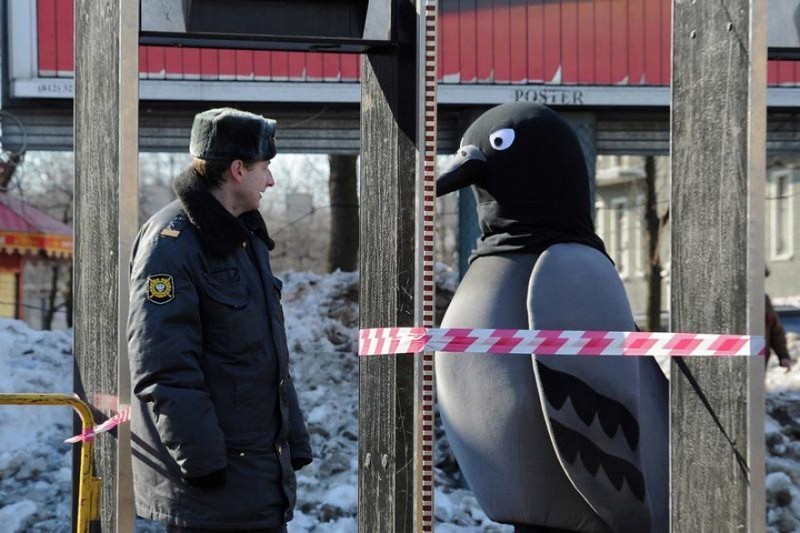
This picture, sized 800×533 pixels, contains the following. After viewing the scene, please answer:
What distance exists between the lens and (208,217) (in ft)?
12.3

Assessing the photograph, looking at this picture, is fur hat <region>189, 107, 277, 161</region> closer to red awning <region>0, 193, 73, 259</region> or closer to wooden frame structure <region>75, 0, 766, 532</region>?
wooden frame structure <region>75, 0, 766, 532</region>

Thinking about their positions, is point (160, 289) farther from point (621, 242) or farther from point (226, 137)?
point (621, 242)

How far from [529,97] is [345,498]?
335 centimetres

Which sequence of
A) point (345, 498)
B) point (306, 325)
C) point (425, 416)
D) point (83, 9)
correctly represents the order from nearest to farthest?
point (425, 416)
point (83, 9)
point (345, 498)
point (306, 325)

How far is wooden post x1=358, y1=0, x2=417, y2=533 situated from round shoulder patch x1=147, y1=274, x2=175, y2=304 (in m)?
0.84

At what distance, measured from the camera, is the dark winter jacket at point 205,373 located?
354cm

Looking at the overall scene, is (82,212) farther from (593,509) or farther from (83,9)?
(593,509)

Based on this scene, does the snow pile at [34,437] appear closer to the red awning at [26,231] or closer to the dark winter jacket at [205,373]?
the red awning at [26,231]

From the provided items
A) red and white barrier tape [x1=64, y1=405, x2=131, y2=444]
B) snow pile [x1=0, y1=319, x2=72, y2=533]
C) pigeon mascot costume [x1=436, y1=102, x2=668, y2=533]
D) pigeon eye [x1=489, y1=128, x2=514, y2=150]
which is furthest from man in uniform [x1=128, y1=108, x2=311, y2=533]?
snow pile [x1=0, y1=319, x2=72, y2=533]

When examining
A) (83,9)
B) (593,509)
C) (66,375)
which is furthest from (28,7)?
(593,509)

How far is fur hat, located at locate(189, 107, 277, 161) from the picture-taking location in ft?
12.7

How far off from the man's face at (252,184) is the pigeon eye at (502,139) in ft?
3.79

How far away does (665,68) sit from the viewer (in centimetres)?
1109

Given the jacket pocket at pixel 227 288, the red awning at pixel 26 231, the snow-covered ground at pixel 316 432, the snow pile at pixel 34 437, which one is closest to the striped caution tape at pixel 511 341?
the jacket pocket at pixel 227 288
